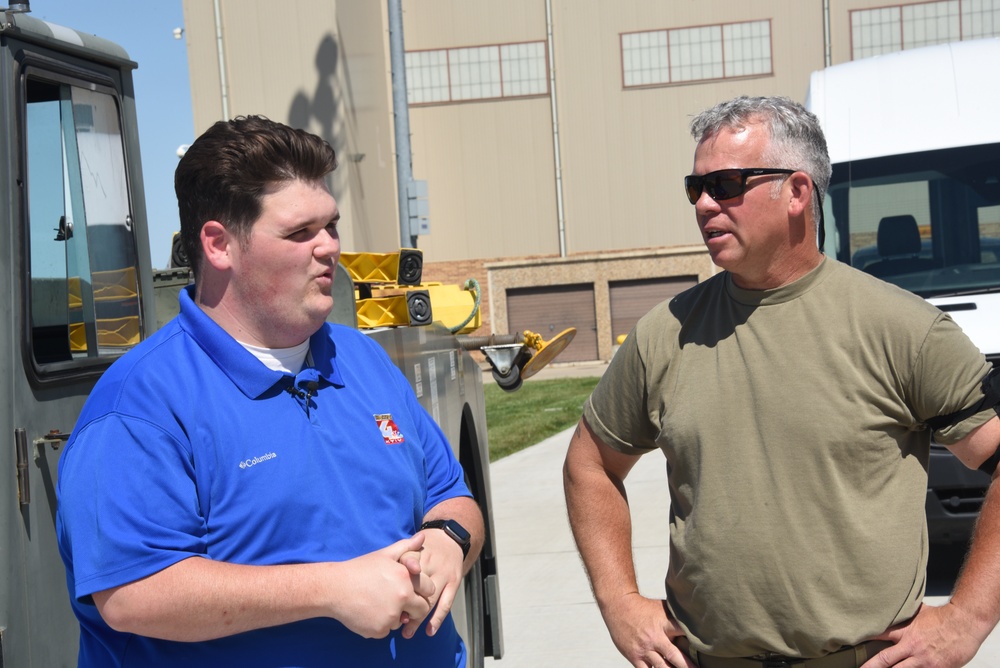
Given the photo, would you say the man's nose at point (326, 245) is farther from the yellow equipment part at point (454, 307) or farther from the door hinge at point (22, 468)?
the yellow equipment part at point (454, 307)

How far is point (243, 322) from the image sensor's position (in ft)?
7.22

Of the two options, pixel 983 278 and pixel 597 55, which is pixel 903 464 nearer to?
pixel 983 278

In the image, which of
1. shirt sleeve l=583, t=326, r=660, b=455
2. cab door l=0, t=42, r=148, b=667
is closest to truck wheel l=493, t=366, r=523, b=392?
cab door l=0, t=42, r=148, b=667

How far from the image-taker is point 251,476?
6.70 feet

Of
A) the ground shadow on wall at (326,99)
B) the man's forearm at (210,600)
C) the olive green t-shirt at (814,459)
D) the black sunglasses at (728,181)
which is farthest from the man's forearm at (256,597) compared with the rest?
the ground shadow on wall at (326,99)

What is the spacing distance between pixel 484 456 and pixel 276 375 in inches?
158

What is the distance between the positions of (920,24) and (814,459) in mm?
30850

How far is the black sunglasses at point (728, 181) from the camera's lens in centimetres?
249

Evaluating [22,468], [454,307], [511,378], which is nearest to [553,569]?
[511,378]

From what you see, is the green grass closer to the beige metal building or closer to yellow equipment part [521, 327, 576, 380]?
yellow equipment part [521, 327, 576, 380]

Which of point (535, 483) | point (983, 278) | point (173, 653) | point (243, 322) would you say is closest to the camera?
point (173, 653)

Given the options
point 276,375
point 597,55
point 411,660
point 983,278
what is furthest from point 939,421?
point 597,55

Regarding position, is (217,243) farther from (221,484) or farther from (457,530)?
(457,530)

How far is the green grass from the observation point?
49.6 feet
